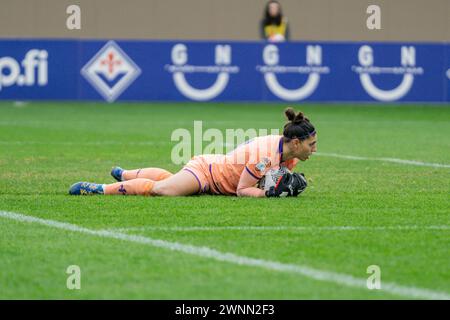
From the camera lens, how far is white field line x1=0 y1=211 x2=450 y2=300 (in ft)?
18.2

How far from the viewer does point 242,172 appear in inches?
362

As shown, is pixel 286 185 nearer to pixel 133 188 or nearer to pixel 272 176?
pixel 272 176

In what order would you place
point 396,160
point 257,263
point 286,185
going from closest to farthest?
point 257,263 < point 286,185 < point 396,160

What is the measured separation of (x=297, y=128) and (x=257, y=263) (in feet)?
9.42

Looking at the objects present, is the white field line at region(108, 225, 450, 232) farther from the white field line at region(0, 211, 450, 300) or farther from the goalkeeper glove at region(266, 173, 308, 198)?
the goalkeeper glove at region(266, 173, 308, 198)

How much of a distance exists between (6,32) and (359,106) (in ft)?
32.0

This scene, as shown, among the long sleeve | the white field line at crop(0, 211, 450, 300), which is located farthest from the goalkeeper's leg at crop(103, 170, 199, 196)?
the white field line at crop(0, 211, 450, 300)

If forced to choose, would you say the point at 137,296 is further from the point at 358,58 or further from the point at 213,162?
the point at 358,58

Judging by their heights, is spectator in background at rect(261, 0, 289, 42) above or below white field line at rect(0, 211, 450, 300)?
above

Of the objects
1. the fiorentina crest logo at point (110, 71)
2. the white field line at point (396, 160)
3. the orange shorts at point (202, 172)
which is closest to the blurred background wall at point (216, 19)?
the fiorentina crest logo at point (110, 71)

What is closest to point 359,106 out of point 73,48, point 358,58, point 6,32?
point 358,58

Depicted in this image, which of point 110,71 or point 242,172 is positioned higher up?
point 110,71

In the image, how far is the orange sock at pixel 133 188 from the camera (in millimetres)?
9352

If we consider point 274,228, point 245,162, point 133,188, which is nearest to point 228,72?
point 133,188
